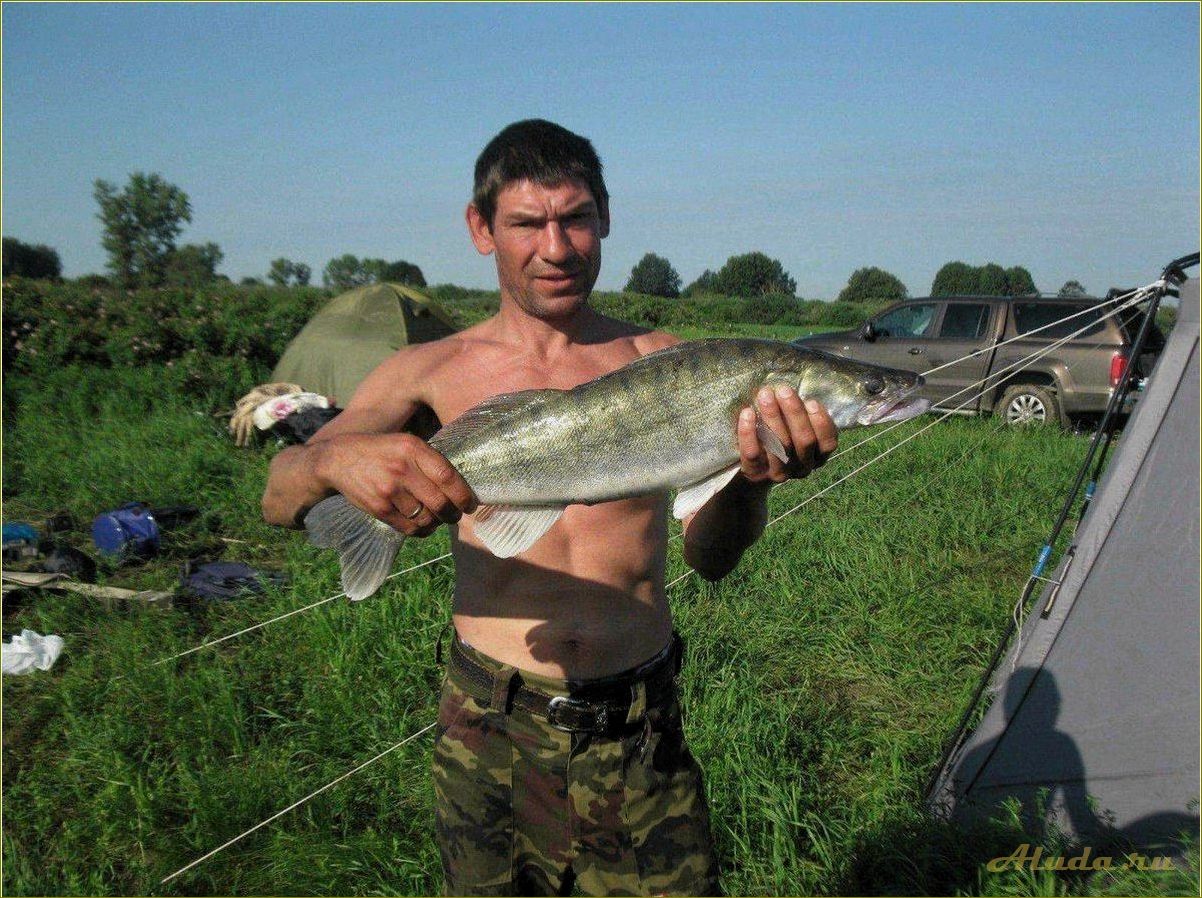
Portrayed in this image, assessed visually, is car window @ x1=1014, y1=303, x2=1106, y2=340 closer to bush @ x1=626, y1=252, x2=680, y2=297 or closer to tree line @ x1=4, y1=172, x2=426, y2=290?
bush @ x1=626, y1=252, x2=680, y2=297

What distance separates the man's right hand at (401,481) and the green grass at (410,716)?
212cm

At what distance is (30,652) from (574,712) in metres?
4.37

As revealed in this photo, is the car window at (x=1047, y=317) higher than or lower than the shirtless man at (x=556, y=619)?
higher

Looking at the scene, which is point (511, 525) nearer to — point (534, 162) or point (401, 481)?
point (401, 481)

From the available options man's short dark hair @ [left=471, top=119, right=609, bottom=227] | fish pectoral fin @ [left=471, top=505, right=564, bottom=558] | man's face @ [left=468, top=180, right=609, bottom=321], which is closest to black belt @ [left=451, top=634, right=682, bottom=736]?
fish pectoral fin @ [left=471, top=505, right=564, bottom=558]

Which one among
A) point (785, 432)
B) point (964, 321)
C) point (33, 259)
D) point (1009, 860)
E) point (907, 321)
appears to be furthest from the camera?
point (33, 259)

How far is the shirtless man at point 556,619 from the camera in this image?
2248mm

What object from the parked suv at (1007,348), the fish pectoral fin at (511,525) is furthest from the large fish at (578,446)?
the parked suv at (1007,348)

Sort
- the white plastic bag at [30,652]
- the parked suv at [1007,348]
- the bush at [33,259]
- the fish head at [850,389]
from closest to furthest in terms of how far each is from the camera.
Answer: the fish head at [850,389] → the white plastic bag at [30,652] → the parked suv at [1007,348] → the bush at [33,259]

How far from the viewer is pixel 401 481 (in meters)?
1.90

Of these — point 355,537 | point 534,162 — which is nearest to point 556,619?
point 355,537

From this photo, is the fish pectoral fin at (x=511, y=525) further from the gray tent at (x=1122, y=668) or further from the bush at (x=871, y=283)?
the bush at (x=871, y=283)

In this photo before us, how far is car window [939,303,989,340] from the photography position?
12250 millimetres

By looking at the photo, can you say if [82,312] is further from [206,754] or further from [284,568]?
[206,754]
